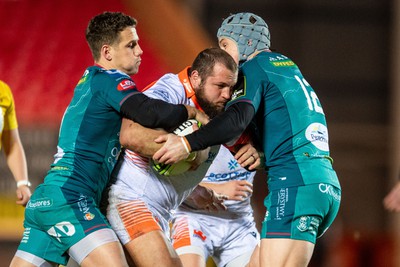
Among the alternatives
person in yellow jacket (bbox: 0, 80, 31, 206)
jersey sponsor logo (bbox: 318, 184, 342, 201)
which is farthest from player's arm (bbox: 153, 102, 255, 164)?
person in yellow jacket (bbox: 0, 80, 31, 206)

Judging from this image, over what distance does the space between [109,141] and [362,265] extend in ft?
28.0

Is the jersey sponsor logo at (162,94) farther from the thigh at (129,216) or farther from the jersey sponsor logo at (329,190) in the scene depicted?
the jersey sponsor logo at (329,190)

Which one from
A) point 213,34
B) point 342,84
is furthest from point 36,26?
point 342,84

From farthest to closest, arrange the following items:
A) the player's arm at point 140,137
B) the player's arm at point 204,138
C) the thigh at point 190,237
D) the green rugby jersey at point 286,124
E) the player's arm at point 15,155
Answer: the player's arm at point 15,155, the thigh at point 190,237, the green rugby jersey at point 286,124, the player's arm at point 140,137, the player's arm at point 204,138

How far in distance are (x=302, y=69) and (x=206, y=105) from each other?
1503 centimetres

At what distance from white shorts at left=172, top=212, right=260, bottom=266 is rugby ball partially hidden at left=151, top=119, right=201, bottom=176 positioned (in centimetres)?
115

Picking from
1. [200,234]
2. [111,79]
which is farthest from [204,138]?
[200,234]

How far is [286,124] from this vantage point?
4930 mm

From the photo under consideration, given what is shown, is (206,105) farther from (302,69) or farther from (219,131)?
(302,69)

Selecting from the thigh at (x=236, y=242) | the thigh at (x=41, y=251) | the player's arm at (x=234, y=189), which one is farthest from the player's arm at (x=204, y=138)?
the thigh at (x=236, y=242)

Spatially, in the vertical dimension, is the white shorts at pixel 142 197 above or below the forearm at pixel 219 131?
below

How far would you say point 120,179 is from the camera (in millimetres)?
5109

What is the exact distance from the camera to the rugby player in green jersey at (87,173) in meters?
4.71

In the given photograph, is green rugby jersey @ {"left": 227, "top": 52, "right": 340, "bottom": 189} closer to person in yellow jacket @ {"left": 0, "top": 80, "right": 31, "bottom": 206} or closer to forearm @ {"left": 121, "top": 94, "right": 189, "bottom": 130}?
forearm @ {"left": 121, "top": 94, "right": 189, "bottom": 130}
